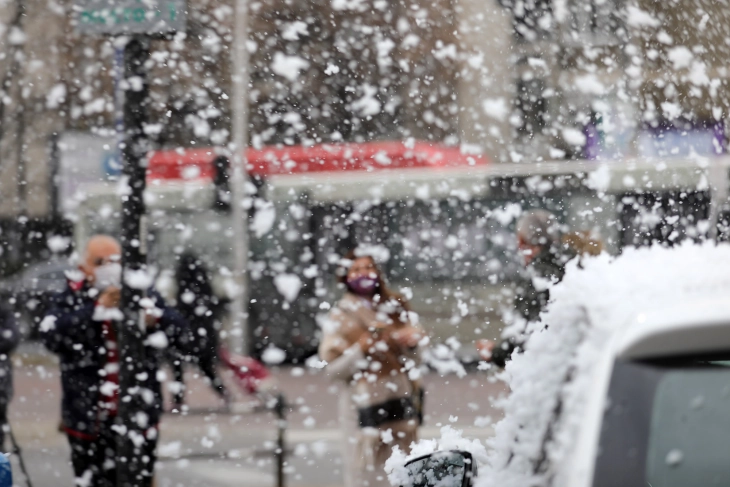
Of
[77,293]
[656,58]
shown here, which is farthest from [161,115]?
[77,293]

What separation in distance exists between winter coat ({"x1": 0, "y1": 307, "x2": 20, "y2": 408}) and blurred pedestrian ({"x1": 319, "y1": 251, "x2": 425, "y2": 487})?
7.73 feet

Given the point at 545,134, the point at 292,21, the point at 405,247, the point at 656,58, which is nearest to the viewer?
the point at 405,247

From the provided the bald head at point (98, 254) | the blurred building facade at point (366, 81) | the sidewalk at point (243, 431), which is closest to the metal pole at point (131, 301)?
the bald head at point (98, 254)

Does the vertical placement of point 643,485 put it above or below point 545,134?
above

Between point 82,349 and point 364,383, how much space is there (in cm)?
135

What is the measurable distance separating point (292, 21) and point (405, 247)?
8642mm

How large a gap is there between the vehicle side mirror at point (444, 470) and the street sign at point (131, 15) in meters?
2.83

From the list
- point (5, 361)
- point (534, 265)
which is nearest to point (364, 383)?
point (534, 265)

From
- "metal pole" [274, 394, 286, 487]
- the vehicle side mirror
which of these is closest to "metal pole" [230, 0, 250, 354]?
"metal pole" [274, 394, 286, 487]

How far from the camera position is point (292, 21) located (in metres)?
22.0

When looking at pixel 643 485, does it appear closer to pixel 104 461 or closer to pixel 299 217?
pixel 104 461

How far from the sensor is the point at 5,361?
645cm

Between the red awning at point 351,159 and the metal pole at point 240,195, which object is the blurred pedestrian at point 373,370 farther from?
the red awning at point 351,159

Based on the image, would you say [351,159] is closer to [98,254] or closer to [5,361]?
[5,361]
